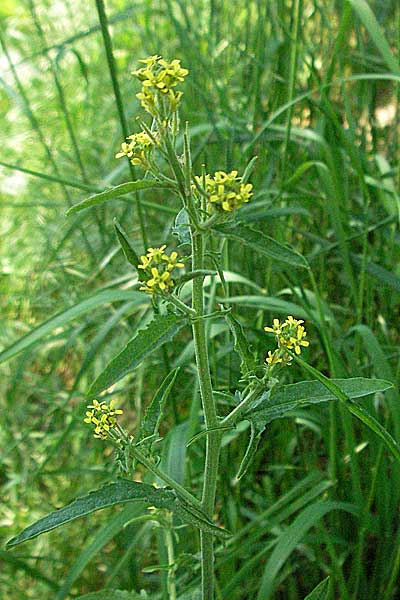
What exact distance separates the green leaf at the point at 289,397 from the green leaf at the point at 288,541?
281 millimetres

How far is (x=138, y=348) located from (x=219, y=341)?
613mm

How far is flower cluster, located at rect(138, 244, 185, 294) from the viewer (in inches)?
21.8

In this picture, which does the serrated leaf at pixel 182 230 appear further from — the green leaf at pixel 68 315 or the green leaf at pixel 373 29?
the green leaf at pixel 373 29

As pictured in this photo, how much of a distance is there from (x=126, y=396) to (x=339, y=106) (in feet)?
2.33

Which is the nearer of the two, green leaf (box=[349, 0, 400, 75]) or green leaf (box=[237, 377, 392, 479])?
green leaf (box=[237, 377, 392, 479])

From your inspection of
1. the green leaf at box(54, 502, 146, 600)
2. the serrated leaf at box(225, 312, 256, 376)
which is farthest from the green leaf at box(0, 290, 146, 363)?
the serrated leaf at box(225, 312, 256, 376)

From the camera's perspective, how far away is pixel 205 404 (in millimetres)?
622

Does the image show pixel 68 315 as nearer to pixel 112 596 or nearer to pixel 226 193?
pixel 112 596

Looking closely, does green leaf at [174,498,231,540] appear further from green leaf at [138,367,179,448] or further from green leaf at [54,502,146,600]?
green leaf at [54,502,146,600]

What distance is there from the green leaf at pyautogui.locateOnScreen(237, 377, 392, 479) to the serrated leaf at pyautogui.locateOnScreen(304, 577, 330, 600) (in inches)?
5.8

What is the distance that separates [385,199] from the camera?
112cm

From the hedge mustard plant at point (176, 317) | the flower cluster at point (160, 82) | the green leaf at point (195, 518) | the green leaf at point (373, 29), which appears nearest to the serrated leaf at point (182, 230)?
the hedge mustard plant at point (176, 317)

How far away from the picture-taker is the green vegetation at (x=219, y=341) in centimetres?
60

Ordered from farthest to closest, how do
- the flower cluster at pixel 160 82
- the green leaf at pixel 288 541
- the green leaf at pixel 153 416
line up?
the green leaf at pixel 288 541 → the green leaf at pixel 153 416 → the flower cluster at pixel 160 82
